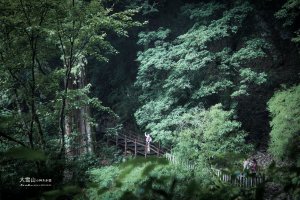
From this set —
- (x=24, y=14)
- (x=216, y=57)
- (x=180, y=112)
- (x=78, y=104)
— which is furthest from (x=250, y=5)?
(x=24, y=14)

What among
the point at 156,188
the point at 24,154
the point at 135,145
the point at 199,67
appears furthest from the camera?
the point at 135,145

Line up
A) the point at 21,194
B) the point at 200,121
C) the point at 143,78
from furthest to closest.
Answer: the point at 143,78 < the point at 200,121 < the point at 21,194

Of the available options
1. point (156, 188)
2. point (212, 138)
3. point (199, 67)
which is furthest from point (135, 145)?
point (156, 188)

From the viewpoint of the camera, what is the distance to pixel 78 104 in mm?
9969

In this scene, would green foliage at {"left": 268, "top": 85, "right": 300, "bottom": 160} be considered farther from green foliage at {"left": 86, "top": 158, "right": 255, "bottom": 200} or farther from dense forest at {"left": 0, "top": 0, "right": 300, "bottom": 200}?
green foliage at {"left": 86, "top": 158, "right": 255, "bottom": 200}

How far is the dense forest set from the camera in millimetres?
7523

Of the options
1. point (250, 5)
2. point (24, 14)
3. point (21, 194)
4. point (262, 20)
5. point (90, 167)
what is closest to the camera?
point (21, 194)

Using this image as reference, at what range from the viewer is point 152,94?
18.7 m

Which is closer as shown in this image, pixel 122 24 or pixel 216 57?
pixel 122 24

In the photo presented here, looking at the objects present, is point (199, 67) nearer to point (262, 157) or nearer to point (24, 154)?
point (262, 157)

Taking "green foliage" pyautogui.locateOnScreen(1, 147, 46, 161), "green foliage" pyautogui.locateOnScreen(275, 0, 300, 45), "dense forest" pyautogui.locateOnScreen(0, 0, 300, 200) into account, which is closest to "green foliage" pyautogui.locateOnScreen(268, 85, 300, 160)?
"dense forest" pyautogui.locateOnScreen(0, 0, 300, 200)

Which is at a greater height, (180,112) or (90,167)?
(180,112)

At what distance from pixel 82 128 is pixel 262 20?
39.6 ft

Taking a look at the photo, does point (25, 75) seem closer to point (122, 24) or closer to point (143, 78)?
point (122, 24)
